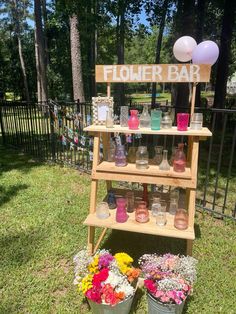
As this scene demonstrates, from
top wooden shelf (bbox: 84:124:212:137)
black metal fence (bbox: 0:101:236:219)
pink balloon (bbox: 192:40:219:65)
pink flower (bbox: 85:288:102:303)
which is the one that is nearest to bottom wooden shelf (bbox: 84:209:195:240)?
pink flower (bbox: 85:288:102:303)

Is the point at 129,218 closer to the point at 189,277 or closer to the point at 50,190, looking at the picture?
the point at 189,277

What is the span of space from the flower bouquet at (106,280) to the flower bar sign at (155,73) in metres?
1.58

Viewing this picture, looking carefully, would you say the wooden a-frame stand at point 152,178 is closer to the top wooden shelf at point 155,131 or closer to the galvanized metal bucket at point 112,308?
the top wooden shelf at point 155,131

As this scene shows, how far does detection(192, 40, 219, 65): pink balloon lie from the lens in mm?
2496

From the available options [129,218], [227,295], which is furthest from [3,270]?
[227,295]

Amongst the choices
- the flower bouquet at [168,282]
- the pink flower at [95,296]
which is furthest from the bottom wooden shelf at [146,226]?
the pink flower at [95,296]

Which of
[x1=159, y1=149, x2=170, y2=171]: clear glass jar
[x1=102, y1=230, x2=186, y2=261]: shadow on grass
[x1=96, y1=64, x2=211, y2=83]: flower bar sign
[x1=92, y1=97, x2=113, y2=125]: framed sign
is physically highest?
[x1=96, y1=64, x2=211, y2=83]: flower bar sign

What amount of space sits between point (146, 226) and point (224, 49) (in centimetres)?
923

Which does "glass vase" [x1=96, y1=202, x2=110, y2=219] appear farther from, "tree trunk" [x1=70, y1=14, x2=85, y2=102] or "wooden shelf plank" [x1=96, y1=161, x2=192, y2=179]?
"tree trunk" [x1=70, y1=14, x2=85, y2=102]

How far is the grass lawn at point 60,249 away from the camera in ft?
7.73

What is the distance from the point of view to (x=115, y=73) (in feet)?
8.13

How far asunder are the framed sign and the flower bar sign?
20 centimetres

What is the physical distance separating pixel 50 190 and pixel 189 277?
305cm

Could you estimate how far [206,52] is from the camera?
2.51 meters
